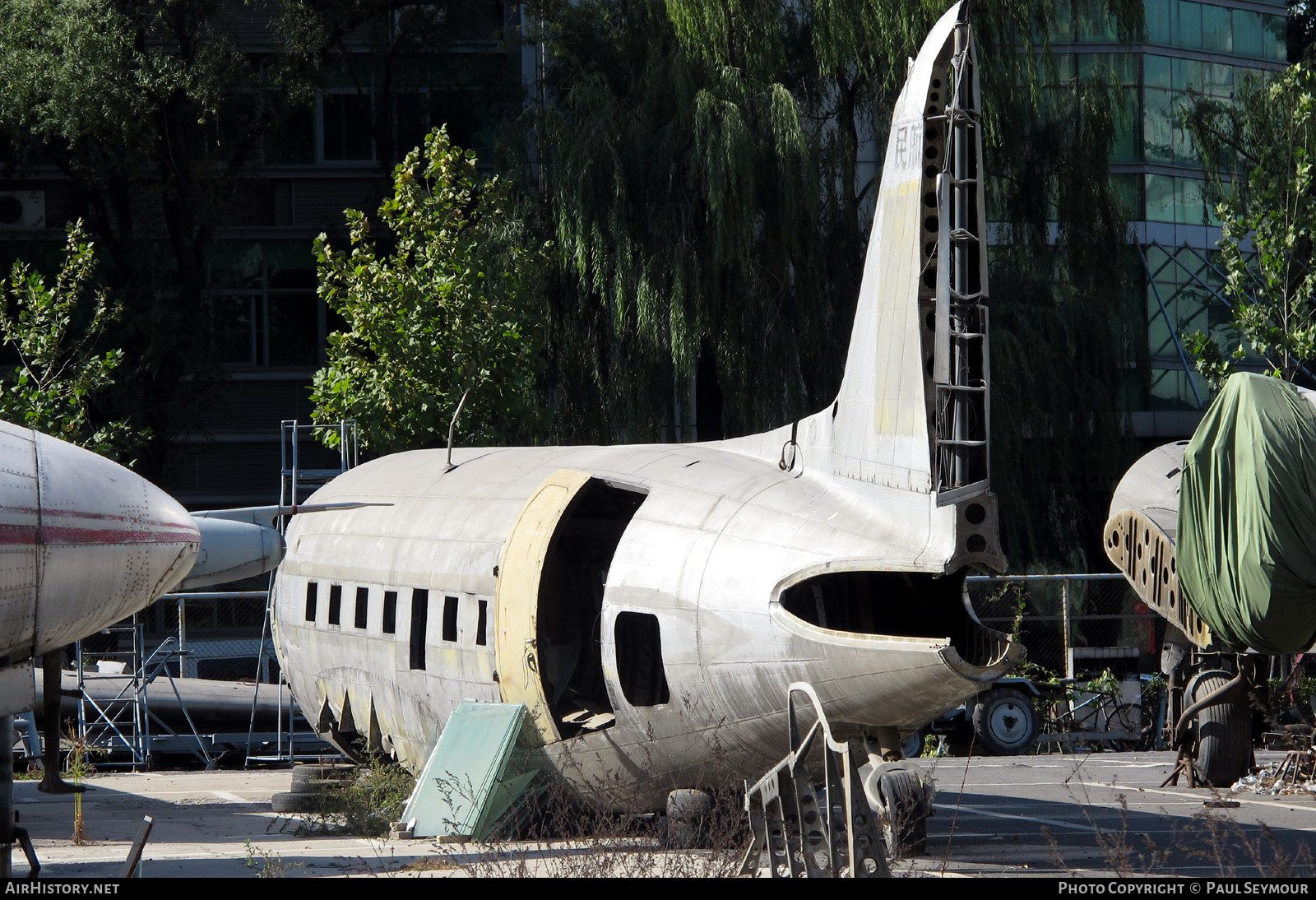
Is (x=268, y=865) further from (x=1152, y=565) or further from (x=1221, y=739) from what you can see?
(x=1221, y=739)

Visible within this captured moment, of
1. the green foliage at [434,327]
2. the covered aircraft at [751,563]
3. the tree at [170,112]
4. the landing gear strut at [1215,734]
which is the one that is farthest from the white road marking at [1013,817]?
the tree at [170,112]

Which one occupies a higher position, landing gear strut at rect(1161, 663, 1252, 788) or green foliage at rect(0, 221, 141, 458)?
green foliage at rect(0, 221, 141, 458)

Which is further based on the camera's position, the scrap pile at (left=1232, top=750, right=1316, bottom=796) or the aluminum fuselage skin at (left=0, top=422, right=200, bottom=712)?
the scrap pile at (left=1232, top=750, right=1316, bottom=796)

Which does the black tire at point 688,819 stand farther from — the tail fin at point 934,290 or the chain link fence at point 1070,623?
the chain link fence at point 1070,623

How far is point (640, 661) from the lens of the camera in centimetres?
1390

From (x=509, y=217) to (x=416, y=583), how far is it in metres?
15.0

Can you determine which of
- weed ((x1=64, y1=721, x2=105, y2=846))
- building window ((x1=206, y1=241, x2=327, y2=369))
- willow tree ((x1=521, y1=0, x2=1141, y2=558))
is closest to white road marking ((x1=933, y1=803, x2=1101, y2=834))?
weed ((x1=64, y1=721, x2=105, y2=846))

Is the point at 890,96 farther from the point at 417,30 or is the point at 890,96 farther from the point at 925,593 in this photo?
the point at 925,593

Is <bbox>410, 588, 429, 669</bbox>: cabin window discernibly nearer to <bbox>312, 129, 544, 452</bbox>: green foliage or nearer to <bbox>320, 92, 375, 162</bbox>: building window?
<bbox>312, 129, 544, 452</bbox>: green foliage

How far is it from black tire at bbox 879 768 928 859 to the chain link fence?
11616 millimetres

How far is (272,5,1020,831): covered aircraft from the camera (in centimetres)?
1044

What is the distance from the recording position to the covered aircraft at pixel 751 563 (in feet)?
34.2
